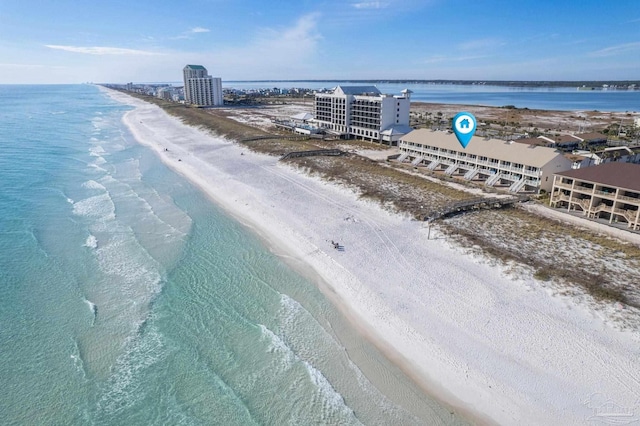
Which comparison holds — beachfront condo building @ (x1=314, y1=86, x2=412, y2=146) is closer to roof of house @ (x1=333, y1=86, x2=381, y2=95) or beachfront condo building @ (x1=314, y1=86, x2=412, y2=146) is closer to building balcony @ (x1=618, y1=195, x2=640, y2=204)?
roof of house @ (x1=333, y1=86, x2=381, y2=95)

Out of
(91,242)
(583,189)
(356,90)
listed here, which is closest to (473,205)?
(583,189)

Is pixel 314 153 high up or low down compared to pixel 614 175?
down

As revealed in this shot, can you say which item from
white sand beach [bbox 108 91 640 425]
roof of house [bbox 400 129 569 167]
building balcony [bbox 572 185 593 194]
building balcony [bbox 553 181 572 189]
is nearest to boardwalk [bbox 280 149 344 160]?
roof of house [bbox 400 129 569 167]

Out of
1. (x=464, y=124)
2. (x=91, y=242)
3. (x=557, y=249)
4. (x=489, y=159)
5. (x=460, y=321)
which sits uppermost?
(x=464, y=124)

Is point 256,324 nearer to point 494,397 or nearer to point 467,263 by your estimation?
point 494,397

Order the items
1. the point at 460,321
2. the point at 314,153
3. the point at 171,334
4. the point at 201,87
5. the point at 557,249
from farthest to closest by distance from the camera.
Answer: the point at 201,87 → the point at 314,153 → the point at 557,249 → the point at 171,334 → the point at 460,321

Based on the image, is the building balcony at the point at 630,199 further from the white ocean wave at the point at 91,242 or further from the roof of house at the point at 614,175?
the white ocean wave at the point at 91,242

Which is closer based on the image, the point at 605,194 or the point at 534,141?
the point at 605,194

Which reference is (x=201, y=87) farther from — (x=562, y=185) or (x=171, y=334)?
(x=171, y=334)
